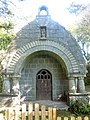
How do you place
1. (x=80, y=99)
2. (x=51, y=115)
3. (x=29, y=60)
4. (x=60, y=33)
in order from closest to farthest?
(x=51, y=115), (x=80, y=99), (x=60, y=33), (x=29, y=60)

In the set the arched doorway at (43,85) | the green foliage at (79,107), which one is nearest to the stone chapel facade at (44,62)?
the arched doorway at (43,85)

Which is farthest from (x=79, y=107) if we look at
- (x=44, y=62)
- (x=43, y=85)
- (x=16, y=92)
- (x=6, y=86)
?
(x=6, y=86)

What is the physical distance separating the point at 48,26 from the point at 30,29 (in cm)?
105

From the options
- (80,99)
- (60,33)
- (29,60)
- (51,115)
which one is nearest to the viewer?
(51,115)

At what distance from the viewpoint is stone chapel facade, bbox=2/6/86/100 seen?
12.3m

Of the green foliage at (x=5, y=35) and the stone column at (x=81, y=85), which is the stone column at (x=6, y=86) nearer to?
the stone column at (x=81, y=85)

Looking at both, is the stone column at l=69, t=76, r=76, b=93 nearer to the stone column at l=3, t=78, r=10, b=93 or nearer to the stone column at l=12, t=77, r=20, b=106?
the stone column at l=12, t=77, r=20, b=106

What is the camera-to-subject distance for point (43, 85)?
541 inches

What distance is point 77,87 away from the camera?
486 inches

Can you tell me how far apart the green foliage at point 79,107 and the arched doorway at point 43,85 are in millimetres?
2310

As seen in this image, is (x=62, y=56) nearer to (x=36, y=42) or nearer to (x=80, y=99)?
(x=36, y=42)

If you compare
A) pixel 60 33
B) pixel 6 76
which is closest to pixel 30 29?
pixel 60 33

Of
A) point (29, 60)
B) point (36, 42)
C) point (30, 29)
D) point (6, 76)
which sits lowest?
point (6, 76)

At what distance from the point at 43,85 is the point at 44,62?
1.42 meters
